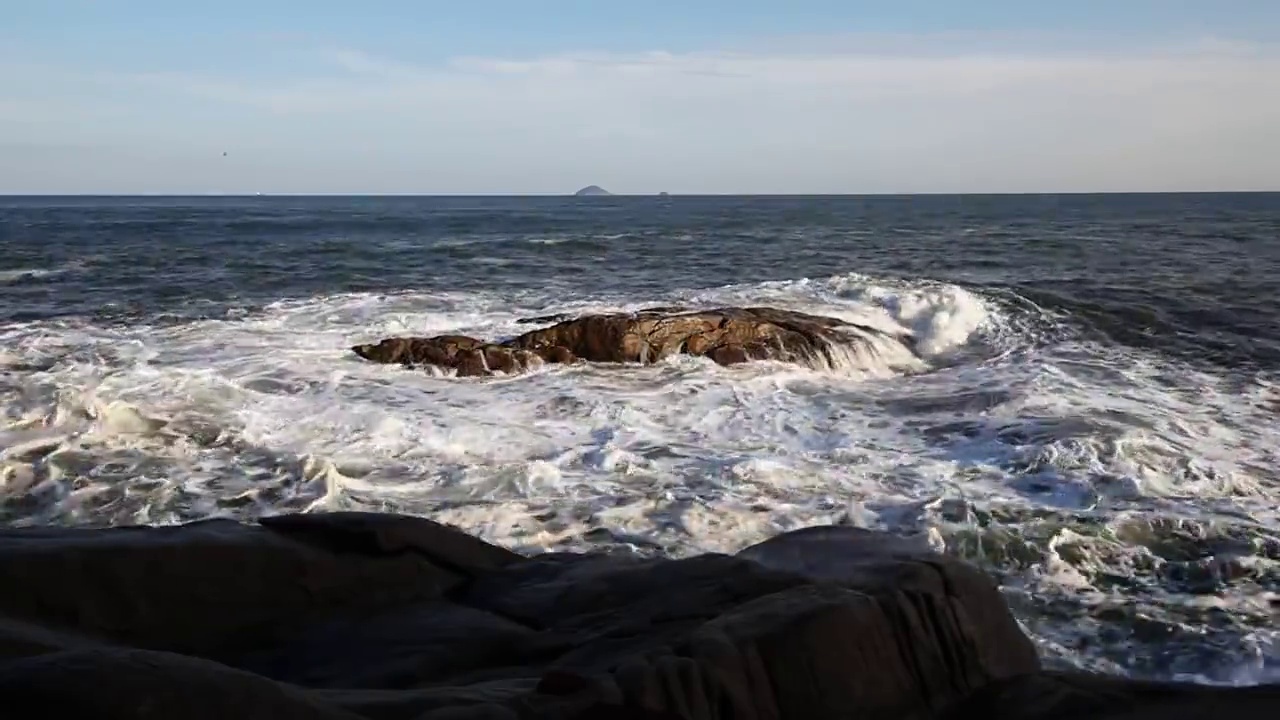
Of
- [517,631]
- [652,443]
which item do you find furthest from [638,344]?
[517,631]

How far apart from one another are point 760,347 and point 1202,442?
555 cm

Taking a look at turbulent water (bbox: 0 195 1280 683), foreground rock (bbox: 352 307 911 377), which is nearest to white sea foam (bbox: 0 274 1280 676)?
turbulent water (bbox: 0 195 1280 683)

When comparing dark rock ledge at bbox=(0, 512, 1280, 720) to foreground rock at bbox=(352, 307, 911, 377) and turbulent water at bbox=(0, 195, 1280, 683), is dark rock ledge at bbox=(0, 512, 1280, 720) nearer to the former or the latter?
turbulent water at bbox=(0, 195, 1280, 683)

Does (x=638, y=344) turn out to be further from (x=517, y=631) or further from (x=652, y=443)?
(x=517, y=631)

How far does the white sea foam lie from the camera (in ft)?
25.1

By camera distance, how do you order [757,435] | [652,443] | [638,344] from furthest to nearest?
[638,344] < [757,435] < [652,443]

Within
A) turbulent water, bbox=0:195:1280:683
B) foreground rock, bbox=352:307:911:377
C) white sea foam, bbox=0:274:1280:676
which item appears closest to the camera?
turbulent water, bbox=0:195:1280:683

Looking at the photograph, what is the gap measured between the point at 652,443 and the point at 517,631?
17.5ft

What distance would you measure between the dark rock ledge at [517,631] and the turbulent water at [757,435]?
1469mm

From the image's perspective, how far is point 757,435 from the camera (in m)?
10.0

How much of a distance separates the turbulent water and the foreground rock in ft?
1.25

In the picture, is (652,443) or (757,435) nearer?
(652,443)

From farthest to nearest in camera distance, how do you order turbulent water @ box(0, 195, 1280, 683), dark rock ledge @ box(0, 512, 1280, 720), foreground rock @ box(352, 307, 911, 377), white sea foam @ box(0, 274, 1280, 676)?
foreground rock @ box(352, 307, 911, 377) → white sea foam @ box(0, 274, 1280, 676) → turbulent water @ box(0, 195, 1280, 683) → dark rock ledge @ box(0, 512, 1280, 720)

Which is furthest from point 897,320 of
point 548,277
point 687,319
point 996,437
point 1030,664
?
point 1030,664
